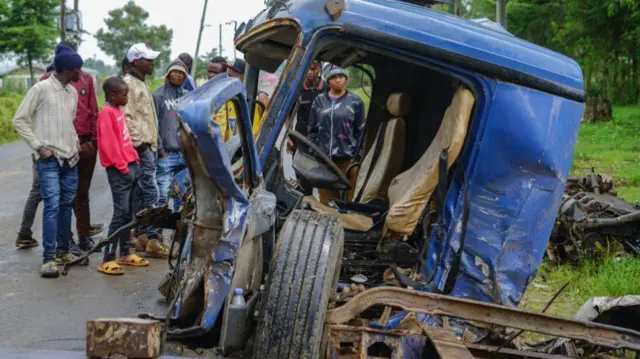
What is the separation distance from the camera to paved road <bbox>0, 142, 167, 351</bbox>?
202 inches

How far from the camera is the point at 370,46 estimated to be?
430 centimetres

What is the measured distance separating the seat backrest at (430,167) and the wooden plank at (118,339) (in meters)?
2.07

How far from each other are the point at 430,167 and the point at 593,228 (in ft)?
9.83

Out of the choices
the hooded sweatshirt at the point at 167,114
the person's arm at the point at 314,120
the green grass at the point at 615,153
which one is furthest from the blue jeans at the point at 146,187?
the green grass at the point at 615,153

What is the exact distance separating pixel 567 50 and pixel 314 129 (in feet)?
59.6

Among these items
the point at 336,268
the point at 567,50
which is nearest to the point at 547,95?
the point at 336,268

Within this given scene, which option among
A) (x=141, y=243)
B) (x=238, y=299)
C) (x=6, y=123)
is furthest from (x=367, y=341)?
(x=6, y=123)

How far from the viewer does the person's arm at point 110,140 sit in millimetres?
6773

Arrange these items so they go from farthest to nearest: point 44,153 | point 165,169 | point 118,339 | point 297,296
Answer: point 165,169 → point 44,153 → point 297,296 → point 118,339

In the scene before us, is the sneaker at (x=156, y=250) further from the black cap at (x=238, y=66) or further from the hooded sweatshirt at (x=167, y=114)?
the black cap at (x=238, y=66)

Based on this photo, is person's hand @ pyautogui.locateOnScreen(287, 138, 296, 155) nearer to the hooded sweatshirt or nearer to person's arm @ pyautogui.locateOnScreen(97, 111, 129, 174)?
the hooded sweatshirt

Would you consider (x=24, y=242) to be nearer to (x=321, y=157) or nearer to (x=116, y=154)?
(x=116, y=154)

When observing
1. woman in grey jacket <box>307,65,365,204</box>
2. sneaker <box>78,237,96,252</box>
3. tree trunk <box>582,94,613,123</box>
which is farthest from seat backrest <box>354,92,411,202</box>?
tree trunk <box>582,94,613,123</box>

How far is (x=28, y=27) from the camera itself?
114 ft
